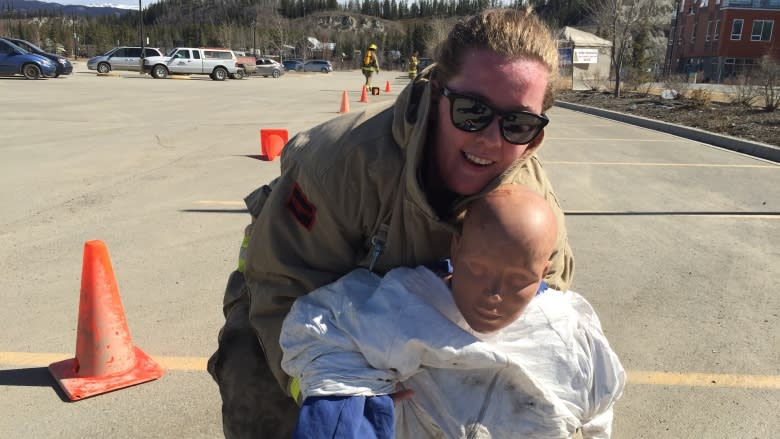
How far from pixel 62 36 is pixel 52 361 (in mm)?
85211

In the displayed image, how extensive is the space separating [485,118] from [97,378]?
7.95 feet

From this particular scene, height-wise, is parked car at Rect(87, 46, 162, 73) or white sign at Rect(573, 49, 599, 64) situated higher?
white sign at Rect(573, 49, 599, 64)

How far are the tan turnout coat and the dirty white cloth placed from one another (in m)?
0.14

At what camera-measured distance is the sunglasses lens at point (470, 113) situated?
1.69m

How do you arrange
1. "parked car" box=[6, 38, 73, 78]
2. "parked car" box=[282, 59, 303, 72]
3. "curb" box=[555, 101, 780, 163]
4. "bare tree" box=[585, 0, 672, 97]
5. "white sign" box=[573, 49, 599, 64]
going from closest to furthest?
"curb" box=[555, 101, 780, 163] → "bare tree" box=[585, 0, 672, 97] → "parked car" box=[6, 38, 73, 78] → "white sign" box=[573, 49, 599, 64] → "parked car" box=[282, 59, 303, 72]

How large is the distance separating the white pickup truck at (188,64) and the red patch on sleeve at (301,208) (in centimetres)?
3574

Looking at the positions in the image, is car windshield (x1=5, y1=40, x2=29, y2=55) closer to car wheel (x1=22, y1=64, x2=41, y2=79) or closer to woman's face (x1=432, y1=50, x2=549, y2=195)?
car wheel (x1=22, y1=64, x2=41, y2=79)

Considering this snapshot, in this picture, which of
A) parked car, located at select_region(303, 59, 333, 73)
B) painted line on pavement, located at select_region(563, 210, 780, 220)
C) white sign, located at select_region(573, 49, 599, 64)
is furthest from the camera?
parked car, located at select_region(303, 59, 333, 73)

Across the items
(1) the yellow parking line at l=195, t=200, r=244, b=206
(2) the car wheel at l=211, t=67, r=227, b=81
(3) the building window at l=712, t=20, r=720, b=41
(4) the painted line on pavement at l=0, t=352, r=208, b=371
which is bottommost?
(4) the painted line on pavement at l=0, t=352, r=208, b=371

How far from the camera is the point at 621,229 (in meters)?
5.75

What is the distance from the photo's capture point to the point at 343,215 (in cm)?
184

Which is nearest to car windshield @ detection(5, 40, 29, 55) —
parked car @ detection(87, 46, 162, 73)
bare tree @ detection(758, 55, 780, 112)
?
parked car @ detection(87, 46, 162, 73)

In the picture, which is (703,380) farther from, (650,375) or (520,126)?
(520,126)

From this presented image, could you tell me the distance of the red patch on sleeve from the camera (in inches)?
73.2
